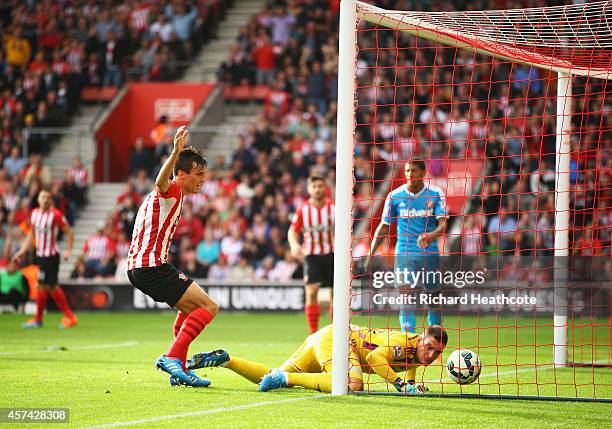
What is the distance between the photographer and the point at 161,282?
7965mm

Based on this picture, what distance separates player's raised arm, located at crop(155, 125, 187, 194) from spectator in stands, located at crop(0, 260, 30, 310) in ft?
39.9

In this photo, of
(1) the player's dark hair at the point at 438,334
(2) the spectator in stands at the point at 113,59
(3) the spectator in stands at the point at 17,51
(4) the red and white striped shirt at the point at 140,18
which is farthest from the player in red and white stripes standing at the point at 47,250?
(4) the red and white striped shirt at the point at 140,18

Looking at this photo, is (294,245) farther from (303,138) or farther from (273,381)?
(303,138)

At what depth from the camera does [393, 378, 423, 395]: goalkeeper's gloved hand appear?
25.0 ft

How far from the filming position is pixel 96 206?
79.0 ft

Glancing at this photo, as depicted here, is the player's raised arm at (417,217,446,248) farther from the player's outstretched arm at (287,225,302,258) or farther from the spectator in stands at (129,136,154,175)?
the spectator in stands at (129,136,154,175)

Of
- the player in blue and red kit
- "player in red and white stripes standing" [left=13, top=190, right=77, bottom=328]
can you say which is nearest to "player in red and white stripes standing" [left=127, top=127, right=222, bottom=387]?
the player in blue and red kit

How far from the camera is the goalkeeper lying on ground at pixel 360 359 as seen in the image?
7578 millimetres

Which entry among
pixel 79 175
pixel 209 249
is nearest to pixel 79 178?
pixel 79 175

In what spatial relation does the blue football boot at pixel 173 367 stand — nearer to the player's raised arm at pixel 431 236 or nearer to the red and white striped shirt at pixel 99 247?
the player's raised arm at pixel 431 236

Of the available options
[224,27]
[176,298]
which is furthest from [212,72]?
[176,298]

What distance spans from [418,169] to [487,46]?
6.00ft

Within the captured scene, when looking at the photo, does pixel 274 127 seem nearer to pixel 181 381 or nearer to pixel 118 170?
pixel 118 170

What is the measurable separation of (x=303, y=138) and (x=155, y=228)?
14244 millimetres
